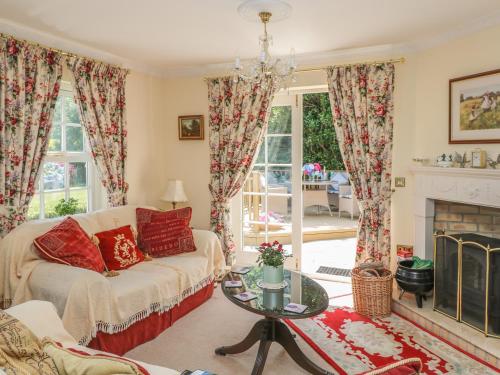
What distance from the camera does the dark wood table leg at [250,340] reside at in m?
2.71

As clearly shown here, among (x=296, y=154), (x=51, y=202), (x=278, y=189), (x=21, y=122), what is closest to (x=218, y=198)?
(x=278, y=189)

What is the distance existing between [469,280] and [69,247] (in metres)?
3.13

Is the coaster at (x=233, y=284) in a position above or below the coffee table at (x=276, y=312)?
above

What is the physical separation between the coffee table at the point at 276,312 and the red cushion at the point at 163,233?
0.98m

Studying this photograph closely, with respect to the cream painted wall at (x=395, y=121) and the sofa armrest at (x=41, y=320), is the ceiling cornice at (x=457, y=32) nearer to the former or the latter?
the cream painted wall at (x=395, y=121)

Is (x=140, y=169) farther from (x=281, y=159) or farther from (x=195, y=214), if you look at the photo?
(x=281, y=159)

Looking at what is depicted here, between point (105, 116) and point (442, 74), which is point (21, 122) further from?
point (442, 74)

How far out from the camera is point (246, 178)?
15.0ft

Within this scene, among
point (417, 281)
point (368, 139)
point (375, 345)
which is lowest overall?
point (375, 345)

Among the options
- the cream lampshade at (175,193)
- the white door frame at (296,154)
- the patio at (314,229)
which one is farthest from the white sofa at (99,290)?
the white door frame at (296,154)

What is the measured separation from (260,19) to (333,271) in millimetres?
3169

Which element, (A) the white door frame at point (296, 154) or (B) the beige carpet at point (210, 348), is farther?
(A) the white door frame at point (296, 154)

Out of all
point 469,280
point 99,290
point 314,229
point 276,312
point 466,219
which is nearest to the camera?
point 276,312

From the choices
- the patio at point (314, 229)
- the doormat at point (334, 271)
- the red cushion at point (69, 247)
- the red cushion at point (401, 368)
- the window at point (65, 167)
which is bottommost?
the doormat at point (334, 271)
